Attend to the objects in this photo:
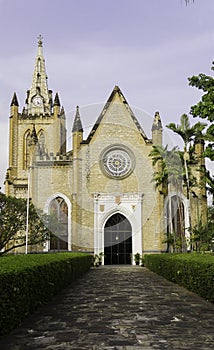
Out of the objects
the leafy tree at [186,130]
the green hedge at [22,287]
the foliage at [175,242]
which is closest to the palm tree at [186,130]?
the leafy tree at [186,130]

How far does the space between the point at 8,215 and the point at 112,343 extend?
22.1 meters

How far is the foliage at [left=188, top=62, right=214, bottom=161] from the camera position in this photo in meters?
14.4

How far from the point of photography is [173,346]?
6.09 metres

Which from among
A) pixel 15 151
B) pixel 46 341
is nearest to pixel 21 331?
pixel 46 341

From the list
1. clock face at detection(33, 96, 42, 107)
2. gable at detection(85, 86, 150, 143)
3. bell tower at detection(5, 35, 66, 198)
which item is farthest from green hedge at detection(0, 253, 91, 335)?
clock face at detection(33, 96, 42, 107)

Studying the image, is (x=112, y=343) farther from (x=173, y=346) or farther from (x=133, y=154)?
(x=133, y=154)

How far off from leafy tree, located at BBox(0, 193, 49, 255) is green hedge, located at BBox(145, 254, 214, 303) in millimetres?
11494

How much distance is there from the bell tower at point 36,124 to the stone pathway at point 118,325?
108 feet

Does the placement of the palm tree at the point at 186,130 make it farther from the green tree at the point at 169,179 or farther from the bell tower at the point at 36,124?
the bell tower at the point at 36,124

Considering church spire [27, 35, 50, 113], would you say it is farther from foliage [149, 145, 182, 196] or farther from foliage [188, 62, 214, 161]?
foliage [188, 62, 214, 161]

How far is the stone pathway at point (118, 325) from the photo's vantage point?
6.27 metres

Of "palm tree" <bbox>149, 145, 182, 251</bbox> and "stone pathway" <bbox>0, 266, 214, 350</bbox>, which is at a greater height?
"palm tree" <bbox>149, 145, 182, 251</bbox>

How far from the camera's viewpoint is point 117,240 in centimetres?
3325

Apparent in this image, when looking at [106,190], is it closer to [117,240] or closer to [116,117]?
[117,240]
